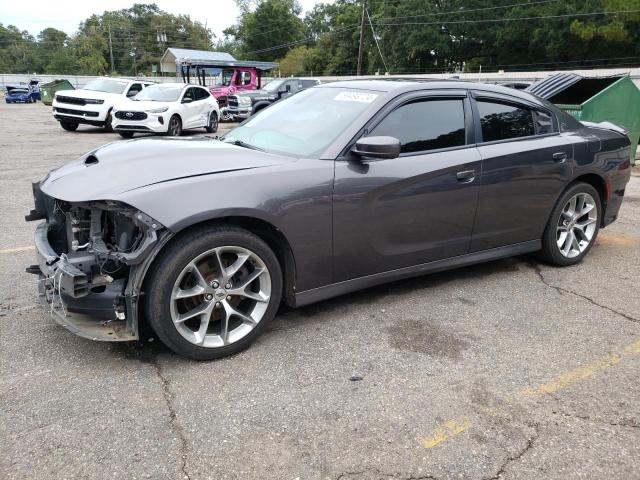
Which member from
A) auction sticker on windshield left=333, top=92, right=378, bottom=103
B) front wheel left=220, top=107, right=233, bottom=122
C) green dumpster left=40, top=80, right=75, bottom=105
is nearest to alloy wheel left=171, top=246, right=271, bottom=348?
auction sticker on windshield left=333, top=92, right=378, bottom=103

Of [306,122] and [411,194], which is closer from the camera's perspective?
[411,194]

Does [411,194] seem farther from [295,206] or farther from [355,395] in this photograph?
[355,395]

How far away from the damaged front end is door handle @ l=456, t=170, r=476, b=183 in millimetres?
2134

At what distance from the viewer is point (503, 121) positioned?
4250mm

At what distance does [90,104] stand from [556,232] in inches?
596

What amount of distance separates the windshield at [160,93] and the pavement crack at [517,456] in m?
14.4

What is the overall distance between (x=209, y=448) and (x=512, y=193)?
3006mm

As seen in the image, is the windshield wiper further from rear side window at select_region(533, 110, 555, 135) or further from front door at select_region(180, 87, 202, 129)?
front door at select_region(180, 87, 202, 129)

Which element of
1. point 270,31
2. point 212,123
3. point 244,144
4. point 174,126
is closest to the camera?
point 244,144

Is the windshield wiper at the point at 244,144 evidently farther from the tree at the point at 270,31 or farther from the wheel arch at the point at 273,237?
the tree at the point at 270,31

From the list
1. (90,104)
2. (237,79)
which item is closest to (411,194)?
(90,104)

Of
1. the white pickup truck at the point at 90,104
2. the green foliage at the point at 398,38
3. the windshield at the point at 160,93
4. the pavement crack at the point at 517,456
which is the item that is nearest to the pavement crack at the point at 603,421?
the pavement crack at the point at 517,456

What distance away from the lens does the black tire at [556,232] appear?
15.0 ft

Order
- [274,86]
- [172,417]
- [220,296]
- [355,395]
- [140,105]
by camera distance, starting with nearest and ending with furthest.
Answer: [172,417] → [355,395] → [220,296] → [140,105] → [274,86]
